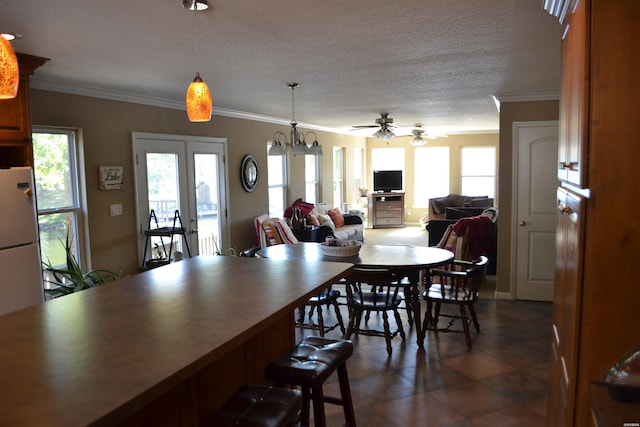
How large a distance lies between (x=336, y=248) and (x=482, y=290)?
2704 mm

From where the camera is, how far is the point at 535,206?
5.23 m

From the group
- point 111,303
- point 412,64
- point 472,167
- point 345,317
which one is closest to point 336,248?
point 345,317

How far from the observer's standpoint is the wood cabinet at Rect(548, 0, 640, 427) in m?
1.30

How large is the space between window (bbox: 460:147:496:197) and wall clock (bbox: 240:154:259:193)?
6.33 m

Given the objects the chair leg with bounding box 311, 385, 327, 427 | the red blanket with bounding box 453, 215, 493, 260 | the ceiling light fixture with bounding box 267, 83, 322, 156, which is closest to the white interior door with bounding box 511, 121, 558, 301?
the red blanket with bounding box 453, 215, 493, 260

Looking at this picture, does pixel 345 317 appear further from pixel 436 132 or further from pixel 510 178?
pixel 436 132

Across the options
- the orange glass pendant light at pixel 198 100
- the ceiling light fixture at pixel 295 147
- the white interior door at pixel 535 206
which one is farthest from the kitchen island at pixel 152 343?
the white interior door at pixel 535 206

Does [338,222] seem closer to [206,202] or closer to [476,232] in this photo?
[206,202]

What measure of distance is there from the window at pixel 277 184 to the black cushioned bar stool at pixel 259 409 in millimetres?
5913

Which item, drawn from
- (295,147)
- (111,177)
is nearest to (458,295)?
(295,147)

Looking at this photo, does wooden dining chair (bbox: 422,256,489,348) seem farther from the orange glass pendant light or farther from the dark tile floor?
the orange glass pendant light

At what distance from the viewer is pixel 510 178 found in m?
5.29

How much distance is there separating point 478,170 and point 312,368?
10.4 meters

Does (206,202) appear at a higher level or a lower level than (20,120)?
lower
